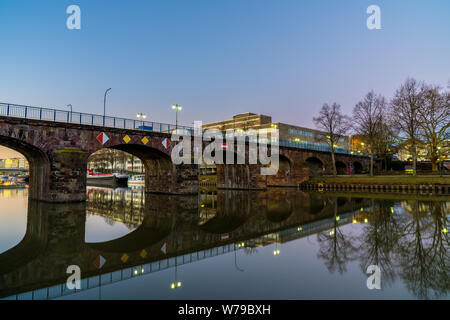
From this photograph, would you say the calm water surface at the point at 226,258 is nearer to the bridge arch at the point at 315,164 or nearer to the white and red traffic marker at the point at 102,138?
the white and red traffic marker at the point at 102,138

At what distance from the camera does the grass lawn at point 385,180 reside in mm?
33688

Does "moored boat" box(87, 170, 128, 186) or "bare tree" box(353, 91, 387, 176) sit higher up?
"bare tree" box(353, 91, 387, 176)

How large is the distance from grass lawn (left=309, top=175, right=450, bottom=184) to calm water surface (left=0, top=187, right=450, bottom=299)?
24905 millimetres

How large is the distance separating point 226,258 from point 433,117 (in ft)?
132

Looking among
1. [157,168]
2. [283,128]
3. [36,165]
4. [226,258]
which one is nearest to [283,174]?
[157,168]

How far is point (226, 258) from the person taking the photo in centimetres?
784

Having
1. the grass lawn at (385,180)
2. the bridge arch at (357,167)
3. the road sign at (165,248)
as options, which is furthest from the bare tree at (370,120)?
the road sign at (165,248)

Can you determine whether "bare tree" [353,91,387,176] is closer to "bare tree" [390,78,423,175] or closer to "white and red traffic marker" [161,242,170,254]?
"bare tree" [390,78,423,175]

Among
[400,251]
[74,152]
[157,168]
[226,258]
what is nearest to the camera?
[226,258]

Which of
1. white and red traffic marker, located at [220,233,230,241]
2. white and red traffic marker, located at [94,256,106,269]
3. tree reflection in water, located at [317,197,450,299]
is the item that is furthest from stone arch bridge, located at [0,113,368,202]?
tree reflection in water, located at [317,197,450,299]

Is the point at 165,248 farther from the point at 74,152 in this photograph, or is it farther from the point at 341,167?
the point at 341,167

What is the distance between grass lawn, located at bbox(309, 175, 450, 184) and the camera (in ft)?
111
